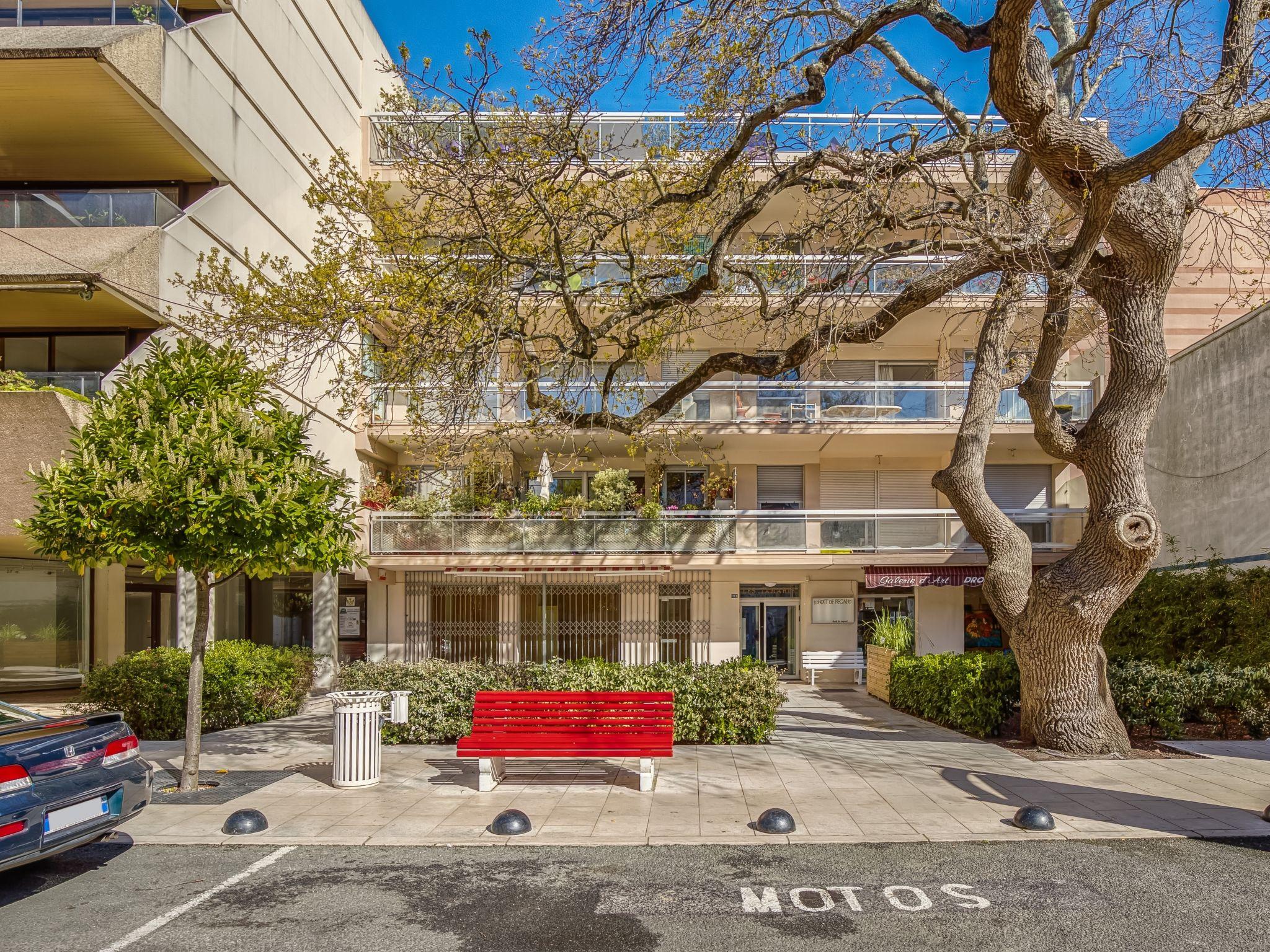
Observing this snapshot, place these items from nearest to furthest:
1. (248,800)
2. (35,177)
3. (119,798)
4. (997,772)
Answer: (119,798) → (248,800) → (997,772) → (35,177)

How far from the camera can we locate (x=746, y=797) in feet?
29.6

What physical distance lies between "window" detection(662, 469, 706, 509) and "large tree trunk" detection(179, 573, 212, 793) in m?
14.0

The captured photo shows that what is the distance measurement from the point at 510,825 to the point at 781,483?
16.3 m

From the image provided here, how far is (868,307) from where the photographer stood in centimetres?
2105

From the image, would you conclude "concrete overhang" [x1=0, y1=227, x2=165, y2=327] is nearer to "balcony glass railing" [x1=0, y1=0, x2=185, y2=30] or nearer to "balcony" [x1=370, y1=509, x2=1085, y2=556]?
"balcony glass railing" [x1=0, y1=0, x2=185, y2=30]

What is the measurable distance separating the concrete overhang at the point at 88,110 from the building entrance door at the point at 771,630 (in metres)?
15.1

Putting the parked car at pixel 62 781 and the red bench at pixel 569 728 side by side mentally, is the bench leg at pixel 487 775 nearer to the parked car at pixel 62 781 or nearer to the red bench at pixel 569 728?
the red bench at pixel 569 728

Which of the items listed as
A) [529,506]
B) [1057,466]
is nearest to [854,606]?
[1057,466]

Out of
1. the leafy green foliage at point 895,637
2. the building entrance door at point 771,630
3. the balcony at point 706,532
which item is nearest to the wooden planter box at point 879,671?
the leafy green foliage at point 895,637

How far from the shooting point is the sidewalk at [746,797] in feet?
25.4

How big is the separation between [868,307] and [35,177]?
17.0 m

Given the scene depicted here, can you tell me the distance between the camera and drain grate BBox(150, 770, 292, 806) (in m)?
8.98

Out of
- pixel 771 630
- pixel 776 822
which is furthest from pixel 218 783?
pixel 771 630

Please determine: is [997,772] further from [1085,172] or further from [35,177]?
[35,177]
